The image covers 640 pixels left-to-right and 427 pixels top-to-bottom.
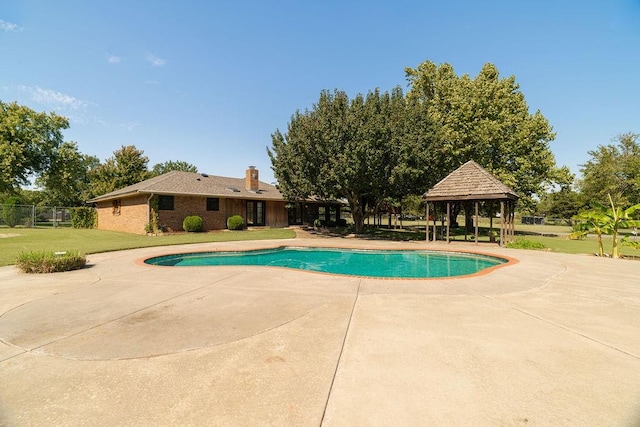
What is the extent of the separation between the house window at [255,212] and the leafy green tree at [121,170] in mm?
20907

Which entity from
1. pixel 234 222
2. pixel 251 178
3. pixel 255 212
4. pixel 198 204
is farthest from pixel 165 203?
pixel 251 178

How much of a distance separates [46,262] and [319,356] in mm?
9497

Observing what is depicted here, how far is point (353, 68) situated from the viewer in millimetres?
21734

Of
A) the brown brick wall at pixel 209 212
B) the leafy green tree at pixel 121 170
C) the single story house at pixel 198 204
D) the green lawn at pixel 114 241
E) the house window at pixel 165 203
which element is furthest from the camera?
the leafy green tree at pixel 121 170

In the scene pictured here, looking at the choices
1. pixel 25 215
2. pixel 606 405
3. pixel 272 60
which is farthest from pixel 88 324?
pixel 25 215

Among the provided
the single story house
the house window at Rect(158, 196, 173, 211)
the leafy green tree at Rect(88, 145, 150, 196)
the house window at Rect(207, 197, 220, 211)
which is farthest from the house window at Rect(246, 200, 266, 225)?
the leafy green tree at Rect(88, 145, 150, 196)

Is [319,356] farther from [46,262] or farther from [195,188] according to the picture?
[195,188]

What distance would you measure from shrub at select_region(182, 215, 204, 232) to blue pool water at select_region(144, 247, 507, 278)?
9399 mm

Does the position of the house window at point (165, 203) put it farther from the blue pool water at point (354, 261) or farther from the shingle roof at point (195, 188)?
the blue pool water at point (354, 261)

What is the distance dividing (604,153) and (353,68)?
1511 inches

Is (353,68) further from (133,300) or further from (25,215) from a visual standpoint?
(25,215)

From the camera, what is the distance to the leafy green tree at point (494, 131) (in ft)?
81.8

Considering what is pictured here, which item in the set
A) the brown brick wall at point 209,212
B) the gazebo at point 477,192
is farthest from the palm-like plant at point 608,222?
the brown brick wall at point 209,212

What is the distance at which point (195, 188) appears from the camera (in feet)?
78.7
